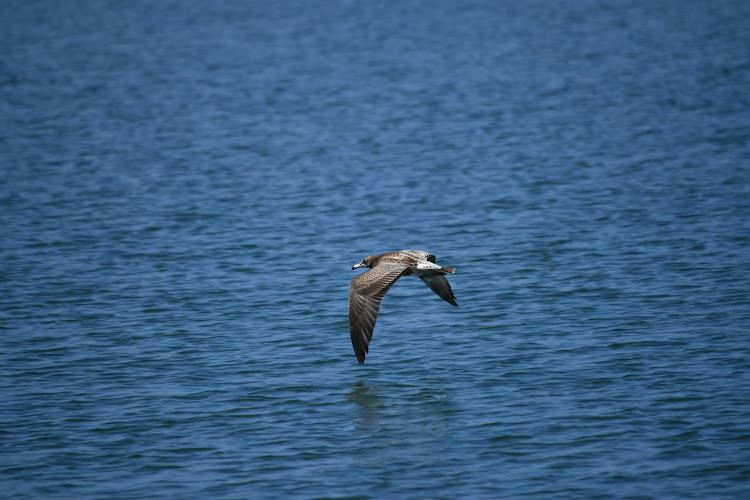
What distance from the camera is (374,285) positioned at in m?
12.9

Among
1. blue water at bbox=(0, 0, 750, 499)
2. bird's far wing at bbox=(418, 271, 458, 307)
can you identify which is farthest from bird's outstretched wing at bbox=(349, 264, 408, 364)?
bird's far wing at bbox=(418, 271, 458, 307)

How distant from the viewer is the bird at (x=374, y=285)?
1252cm

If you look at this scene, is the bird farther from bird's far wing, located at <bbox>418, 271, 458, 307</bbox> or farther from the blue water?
the blue water

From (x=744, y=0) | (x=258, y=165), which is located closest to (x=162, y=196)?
(x=258, y=165)

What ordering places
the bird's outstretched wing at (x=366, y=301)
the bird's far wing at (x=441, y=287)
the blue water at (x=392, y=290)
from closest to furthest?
the blue water at (x=392, y=290)
the bird's outstretched wing at (x=366, y=301)
the bird's far wing at (x=441, y=287)

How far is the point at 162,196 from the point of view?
977 inches

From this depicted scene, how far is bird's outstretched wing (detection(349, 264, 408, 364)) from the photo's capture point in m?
12.5

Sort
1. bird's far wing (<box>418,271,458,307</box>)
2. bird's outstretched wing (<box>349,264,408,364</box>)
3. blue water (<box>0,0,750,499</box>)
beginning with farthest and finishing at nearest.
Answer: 1. bird's far wing (<box>418,271,458,307</box>)
2. bird's outstretched wing (<box>349,264,408,364</box>)
3. blue water (<box>0,0,750,499</box>)

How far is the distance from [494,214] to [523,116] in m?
11.8

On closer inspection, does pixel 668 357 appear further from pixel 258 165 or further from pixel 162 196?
pixel 258 165

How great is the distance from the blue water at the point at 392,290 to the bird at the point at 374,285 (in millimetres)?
736

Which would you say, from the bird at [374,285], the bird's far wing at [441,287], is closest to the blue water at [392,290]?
the bird's far wing at [441,287]

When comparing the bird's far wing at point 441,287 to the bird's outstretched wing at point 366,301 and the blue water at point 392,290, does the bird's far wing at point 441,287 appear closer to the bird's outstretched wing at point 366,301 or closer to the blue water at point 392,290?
the blue water at point 392,290

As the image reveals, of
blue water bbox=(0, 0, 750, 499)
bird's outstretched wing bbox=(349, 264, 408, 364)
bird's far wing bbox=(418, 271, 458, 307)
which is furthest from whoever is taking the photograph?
bird's far wing bbox=(418, 271, 458, 307)
